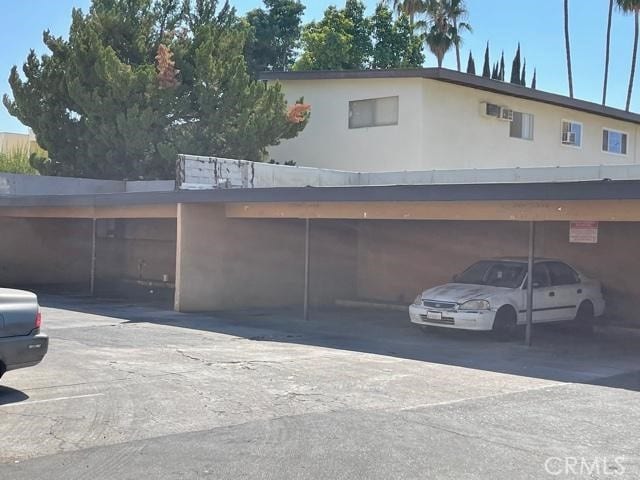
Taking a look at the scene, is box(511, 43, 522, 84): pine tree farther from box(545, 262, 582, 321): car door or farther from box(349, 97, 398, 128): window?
box(545, 262, 582, 321): car door

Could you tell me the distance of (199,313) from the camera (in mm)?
18203

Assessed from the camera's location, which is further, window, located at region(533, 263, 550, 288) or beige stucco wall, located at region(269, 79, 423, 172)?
beige stucco wall, located at region(269, 79, 423, 172)

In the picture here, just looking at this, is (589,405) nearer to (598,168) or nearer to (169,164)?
(598,168)

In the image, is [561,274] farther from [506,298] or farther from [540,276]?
[506,298]

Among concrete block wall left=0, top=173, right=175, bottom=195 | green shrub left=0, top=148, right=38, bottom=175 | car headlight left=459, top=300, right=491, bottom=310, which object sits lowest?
car headlight left=459, top=300, right=491, bottom=310

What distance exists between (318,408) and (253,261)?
38.6ft

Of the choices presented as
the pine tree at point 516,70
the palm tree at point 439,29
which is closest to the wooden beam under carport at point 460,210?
the palm tree at point 439,29

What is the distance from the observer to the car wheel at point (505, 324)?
14.3m

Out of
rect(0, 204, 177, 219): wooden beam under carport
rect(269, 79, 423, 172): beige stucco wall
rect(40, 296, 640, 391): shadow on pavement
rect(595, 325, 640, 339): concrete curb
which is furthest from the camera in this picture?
rect(269, 79, 423, 172): beige stucco wall

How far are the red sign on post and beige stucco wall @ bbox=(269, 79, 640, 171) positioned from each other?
8.94m

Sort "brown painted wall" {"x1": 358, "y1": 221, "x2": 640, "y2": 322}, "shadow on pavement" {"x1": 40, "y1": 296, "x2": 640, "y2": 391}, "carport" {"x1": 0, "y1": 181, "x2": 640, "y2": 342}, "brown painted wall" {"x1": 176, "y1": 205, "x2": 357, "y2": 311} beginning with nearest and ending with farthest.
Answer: "shadow on pavement" {"x1": 40, "y1": 296, "x2": 640, "y2": 391}, "carport" {"x1": 0, "y1": 181, "x2": 640, "y2": 342}, "brown painted wall" {"x1": 358, "y1": 221, "x2": 640, "y2": 322}, "brown painted wall" {"x1": 176, "y1": 205, "x2": 357, "y2": 311}

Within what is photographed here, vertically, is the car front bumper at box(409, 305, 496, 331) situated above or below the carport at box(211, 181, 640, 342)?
below

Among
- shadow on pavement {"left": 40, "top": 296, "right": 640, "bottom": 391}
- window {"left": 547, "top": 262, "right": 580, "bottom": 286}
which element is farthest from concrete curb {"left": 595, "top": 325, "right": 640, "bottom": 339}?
window {"left": 547, "top": 262, "right": 580, "bottom": 286}

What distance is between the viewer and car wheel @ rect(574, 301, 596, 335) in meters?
16.0
